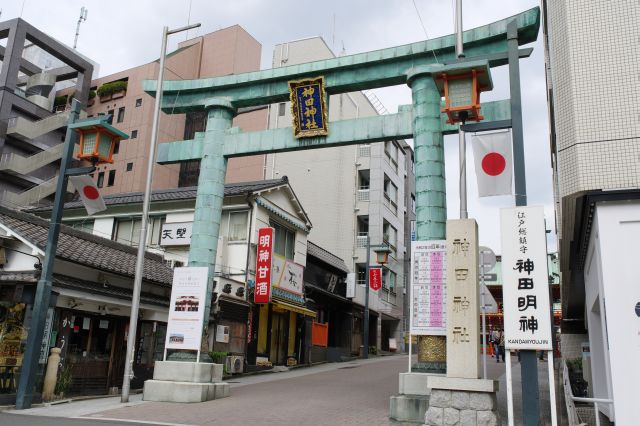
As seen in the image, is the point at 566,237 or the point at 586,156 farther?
the point at 566,237

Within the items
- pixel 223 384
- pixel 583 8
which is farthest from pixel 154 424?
pixel 583 8

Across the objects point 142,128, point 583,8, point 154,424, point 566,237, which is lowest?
point 154,424

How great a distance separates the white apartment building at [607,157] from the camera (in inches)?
337

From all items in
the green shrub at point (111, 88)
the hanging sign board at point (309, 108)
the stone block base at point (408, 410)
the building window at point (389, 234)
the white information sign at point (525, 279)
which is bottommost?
the stone block base at point (408, 410)

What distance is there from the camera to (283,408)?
13.2m

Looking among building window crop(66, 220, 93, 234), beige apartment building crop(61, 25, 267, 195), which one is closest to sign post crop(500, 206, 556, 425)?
building window crop(66, 220, 93, 234)

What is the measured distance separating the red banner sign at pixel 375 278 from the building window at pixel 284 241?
10.6 metres

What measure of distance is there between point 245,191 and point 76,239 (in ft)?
25.5

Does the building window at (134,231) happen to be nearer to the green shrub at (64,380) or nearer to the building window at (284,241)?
the building window at (284,241)

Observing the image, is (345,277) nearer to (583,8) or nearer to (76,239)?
(76,239)

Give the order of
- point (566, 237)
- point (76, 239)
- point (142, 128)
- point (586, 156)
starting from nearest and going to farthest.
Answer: point (586, 156)
point (566, 237)
point (76, 239)
point (142, 128)

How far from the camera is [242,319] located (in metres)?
23.3

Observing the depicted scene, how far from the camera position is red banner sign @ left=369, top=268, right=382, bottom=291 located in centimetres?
3694

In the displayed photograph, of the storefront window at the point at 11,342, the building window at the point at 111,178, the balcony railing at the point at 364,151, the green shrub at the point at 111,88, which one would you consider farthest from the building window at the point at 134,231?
the green shrub at the point at 111,88
